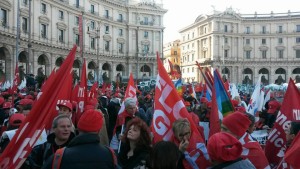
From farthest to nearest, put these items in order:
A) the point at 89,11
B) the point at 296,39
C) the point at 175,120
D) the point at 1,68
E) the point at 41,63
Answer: the point at 296,39 → the point at 89,11 → the point at 41,63 → the point at 1,68 → the point at 175,120

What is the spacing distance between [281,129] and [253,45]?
73721 mm

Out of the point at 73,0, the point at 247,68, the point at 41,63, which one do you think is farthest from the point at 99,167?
the point at 247,68

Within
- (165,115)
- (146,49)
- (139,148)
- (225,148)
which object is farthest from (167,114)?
(146,49)

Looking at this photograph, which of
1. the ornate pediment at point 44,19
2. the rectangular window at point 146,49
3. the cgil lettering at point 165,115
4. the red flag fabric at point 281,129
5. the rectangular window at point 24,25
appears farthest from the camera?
the rectangular window at point 146,49

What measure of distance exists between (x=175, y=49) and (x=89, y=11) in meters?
50.1

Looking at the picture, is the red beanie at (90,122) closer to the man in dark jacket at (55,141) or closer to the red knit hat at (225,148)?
the man in dark jacket at (55,141)

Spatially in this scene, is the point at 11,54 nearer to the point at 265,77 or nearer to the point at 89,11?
the point at 89,11

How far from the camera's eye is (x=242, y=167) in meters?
3.06

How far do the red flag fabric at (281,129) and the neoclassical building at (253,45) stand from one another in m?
68.0

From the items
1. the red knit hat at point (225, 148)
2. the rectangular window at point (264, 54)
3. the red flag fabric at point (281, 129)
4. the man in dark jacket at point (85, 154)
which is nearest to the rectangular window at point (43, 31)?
the red flag fabric at point (281, 129)

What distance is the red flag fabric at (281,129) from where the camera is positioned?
4656 millimetres

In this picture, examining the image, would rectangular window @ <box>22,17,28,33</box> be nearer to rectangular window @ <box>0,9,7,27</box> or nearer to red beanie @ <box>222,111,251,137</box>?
rectangular window @ <box>0,9,7,27</box>

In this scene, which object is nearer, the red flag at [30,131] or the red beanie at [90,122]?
the red flag at [30,131]

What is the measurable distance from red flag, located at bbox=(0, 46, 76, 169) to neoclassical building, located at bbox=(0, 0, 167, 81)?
23.2 metres
